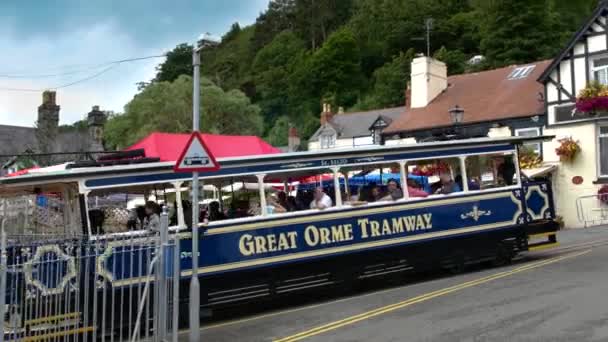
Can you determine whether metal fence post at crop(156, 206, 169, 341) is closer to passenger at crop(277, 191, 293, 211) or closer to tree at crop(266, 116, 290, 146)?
passenger at crop(277, 191, 293, 211)

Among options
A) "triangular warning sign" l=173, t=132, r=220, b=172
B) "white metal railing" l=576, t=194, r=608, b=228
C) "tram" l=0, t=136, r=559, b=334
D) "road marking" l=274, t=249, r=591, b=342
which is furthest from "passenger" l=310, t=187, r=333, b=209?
"white metal railing" l=576, t=194, r=608, b=228

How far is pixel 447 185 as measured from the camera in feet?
48.8

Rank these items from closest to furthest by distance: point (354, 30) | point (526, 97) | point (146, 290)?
point (146, 290) → point (526, 97) → point (354, 30)

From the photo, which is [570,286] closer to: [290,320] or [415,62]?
[290,320]

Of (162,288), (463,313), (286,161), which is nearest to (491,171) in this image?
(286,161)

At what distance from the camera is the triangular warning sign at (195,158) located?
967cm

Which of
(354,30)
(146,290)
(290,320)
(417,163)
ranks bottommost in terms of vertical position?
(290,320)

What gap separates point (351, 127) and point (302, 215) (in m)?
40.0

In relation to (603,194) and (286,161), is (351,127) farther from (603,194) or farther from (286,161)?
(286,161)

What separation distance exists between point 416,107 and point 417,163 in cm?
2127

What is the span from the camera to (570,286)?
11.8m

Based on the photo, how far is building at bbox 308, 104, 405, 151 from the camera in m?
48.1

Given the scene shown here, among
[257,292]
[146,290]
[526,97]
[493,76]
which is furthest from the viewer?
[493,76]

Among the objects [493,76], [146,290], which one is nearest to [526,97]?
[493,76]
